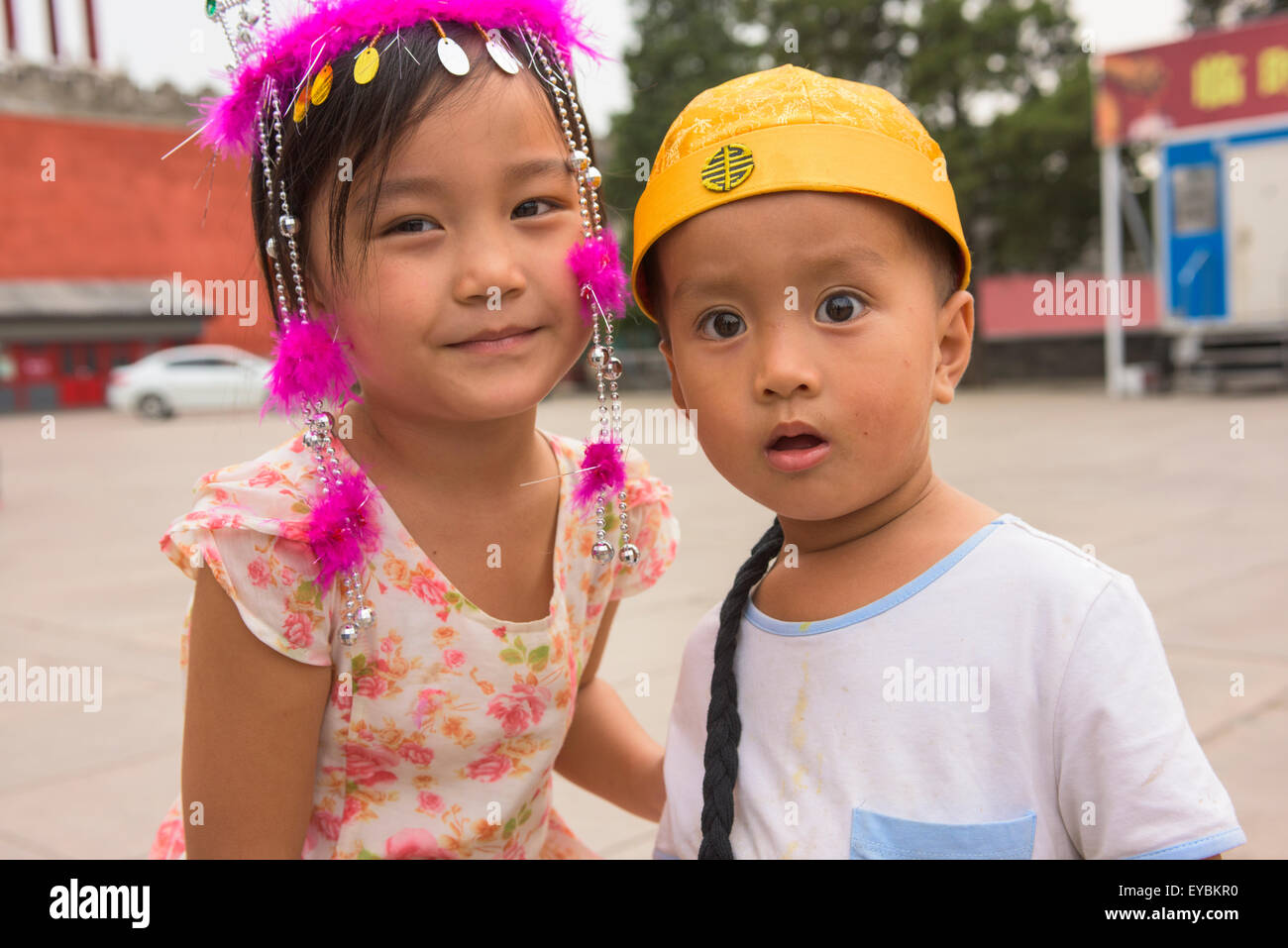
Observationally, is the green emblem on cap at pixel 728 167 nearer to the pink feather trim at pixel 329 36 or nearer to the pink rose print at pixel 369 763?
the pink feather trim at pixel 329 36

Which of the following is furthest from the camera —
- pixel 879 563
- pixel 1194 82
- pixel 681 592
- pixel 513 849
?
pixel 1194 82

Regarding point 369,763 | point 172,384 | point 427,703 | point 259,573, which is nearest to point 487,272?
point 259,573

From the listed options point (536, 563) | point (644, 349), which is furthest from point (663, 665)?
point (644, 349)

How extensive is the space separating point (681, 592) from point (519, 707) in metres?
2.90

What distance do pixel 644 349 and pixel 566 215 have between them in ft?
70.1

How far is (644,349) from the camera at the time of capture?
22.7 m

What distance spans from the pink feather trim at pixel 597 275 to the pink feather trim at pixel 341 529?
0.36 meters

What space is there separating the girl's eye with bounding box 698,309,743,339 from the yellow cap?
104 mm

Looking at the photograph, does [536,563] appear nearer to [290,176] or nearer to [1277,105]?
[290,176]

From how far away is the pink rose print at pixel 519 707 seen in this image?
5.01ft

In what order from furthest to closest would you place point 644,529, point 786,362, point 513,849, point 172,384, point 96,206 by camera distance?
point 96,206 → point 172,384 → point 644,529 → point 513,849 → point 786,362

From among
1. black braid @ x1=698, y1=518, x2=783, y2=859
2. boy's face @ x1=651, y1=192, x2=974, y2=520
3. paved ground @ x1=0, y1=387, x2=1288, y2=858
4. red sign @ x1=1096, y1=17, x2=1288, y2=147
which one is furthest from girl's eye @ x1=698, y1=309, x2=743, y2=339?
red sign @ x1=1096, y1=17, x2=1288, y2=147

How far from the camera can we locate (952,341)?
4.24ft

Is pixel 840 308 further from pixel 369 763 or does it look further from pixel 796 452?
pixel 369 763
